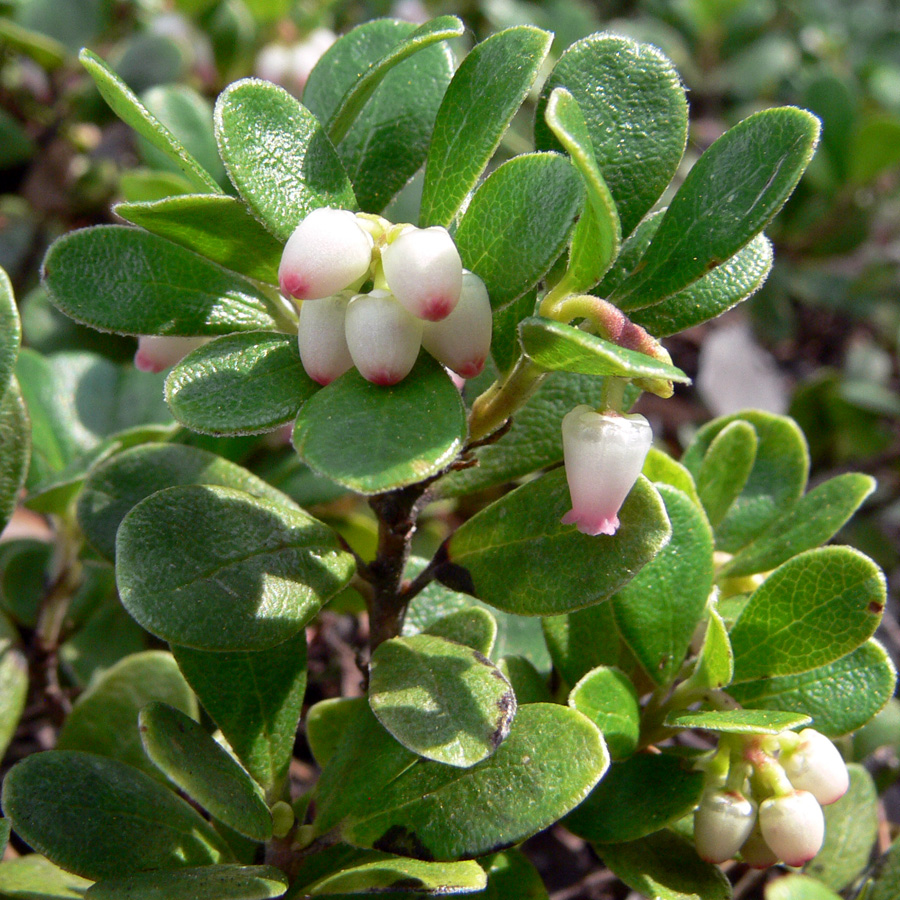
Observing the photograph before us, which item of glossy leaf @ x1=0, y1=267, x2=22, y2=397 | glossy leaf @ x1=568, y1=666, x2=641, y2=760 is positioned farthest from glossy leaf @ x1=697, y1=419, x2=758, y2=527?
glossy leaf @ x1=0, y1=267, x2=22, y2=397

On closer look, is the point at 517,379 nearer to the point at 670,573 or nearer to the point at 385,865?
the point at 670,573

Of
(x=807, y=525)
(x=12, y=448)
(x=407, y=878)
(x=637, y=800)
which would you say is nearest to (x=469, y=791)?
(x=407, y=878)

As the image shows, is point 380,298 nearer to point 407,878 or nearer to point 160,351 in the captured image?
point 160,351

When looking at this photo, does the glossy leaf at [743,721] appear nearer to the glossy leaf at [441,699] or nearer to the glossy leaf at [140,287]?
the glossy leaf at [441,699]

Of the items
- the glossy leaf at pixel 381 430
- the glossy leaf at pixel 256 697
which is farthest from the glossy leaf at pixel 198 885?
the glossy leaf at pixel 381 430

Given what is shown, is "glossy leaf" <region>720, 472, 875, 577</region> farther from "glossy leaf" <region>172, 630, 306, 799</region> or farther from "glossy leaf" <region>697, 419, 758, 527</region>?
"glossy leaf" <region>172, 630, 306, 799</region>

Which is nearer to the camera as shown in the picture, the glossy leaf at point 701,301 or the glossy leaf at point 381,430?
the glossy leaf at point 381,430
